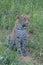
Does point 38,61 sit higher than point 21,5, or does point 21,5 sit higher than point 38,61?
point 21,5

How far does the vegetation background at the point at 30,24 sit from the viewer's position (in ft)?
15.5

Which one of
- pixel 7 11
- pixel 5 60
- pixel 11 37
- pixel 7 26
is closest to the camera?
pixel 5 60

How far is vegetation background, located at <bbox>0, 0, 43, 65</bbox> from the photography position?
4.73 meters

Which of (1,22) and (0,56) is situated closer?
(0,56)

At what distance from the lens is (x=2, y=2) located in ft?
20.7

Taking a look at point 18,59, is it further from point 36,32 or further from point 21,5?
point 21,5

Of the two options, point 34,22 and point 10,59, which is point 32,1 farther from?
point 10,59

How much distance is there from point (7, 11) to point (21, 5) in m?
0.39

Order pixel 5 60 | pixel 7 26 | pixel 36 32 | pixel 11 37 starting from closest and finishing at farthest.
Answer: pixel 5 60 < pixel 11 37 < pixel 36 32 < pixel 7 26

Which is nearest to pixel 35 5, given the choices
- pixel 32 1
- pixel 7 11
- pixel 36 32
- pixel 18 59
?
pixel 32 1

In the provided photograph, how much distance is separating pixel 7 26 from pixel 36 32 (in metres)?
0.74

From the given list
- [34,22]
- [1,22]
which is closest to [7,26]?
[1,22]

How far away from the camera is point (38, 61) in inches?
176

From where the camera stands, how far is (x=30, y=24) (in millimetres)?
5473
